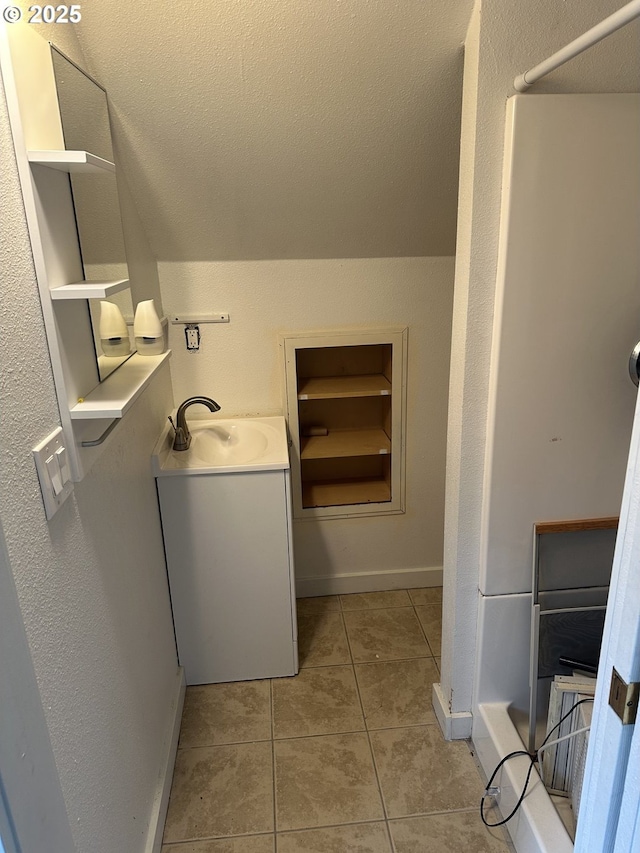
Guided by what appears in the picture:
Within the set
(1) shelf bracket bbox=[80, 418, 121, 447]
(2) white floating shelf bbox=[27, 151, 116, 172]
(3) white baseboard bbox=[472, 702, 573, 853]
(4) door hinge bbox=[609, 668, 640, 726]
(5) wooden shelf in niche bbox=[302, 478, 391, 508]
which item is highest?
(2) white floating shelf bbox=[27, 151, 116, 172]

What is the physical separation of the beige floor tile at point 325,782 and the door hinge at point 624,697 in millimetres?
1177

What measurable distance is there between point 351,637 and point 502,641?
2.67 feet

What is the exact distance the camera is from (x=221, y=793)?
5.64 feet

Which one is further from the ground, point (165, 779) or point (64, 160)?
point (64, 160)

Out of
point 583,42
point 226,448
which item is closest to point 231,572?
point 226,448

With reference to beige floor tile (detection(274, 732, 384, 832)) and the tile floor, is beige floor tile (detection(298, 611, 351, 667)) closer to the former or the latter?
the tile floor

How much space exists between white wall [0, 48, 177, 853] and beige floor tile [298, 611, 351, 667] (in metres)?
0.68

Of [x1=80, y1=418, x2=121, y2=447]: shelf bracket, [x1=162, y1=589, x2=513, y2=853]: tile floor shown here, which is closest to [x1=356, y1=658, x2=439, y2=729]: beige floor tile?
[x1=162, y1=589, x2=513, y2=853]: tile floor

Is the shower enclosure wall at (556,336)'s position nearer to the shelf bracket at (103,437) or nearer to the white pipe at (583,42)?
the white pipe at (583,42)

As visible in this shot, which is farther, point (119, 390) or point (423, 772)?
point (423, 772)

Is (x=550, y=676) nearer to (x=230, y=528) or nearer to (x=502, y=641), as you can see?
(x=502, y=641)

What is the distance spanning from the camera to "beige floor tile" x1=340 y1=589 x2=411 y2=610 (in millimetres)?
2576

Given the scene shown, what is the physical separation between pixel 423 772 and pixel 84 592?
1242mm

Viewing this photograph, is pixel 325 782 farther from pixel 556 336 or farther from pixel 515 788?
pixel 556 336
